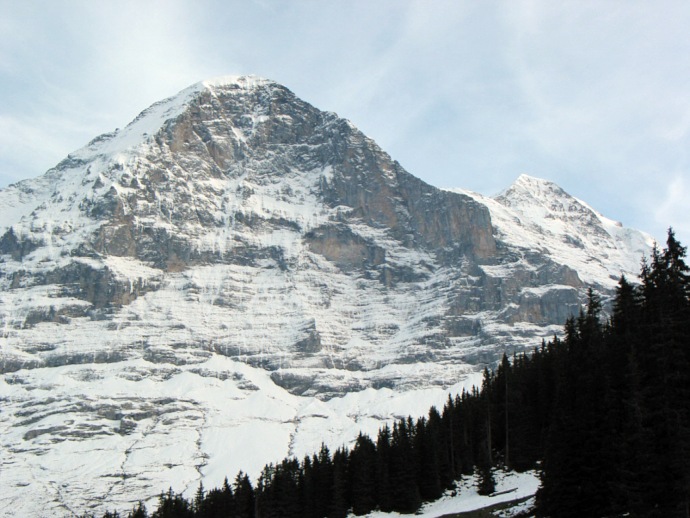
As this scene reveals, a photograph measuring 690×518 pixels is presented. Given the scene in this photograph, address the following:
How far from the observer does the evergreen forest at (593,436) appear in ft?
150

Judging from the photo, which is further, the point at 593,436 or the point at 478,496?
the point at 478,496

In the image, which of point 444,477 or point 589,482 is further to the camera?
point 444,477

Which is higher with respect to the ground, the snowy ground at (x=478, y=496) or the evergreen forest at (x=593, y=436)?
the evergreen forest at (x=593, y=436)

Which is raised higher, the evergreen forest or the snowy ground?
the evergreen forest

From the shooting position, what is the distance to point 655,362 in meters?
50.8

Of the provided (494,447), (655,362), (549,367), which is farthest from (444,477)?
(655,362)

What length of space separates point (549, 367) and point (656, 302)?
42.0 metres

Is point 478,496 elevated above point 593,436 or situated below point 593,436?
below

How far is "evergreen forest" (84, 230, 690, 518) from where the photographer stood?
45.8 metres

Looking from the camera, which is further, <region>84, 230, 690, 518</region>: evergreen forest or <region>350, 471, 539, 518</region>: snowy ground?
<region>350, 471, 539, 518</region>: snowy ground

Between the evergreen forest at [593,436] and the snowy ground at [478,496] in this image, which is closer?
the evergreen forest at [593,436]

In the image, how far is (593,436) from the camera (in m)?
54.2

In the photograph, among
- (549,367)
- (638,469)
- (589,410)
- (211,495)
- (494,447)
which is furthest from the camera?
(211,495)

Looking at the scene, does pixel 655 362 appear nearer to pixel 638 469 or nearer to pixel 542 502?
pixel 638 469
